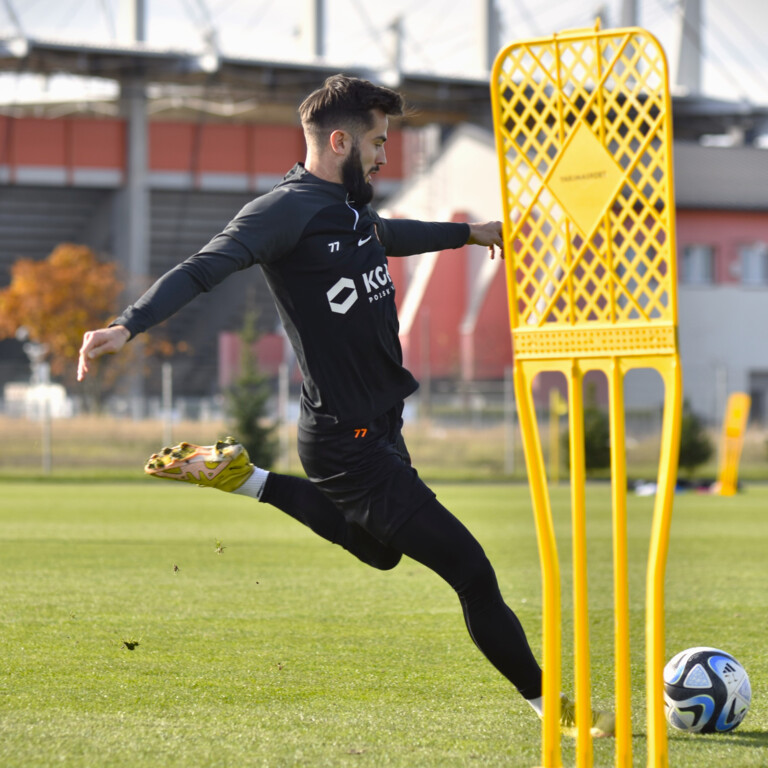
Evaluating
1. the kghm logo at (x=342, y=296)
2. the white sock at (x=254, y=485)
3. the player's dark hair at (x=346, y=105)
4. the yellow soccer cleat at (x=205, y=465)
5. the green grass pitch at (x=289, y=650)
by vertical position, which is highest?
the player's dark hair at (x=346, y=105)

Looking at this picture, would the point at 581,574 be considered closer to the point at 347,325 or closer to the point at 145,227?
the point at 347,325

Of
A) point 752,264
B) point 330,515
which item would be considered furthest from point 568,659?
point 752,264

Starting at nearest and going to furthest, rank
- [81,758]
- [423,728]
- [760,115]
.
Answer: [81,758], [423,728], [760,115]

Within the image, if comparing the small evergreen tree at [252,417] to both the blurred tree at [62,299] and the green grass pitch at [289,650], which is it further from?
the blurred tree at [62,299]

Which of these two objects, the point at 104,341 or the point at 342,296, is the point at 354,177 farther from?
the point at 104,341

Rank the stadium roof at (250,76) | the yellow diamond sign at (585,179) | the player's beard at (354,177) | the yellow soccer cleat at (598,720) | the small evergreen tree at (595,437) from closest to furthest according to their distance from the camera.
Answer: the yellow diamond sign at (585,179), the player's beard at (354,177), the yellow soccer cleat at (598,720), the small evergreen tree at (595,437), the stadium roof at (250,76)

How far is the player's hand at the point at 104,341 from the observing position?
10.4 ft

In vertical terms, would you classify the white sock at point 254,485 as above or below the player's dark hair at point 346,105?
below

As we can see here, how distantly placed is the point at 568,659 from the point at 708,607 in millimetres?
2019

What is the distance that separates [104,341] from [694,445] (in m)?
22.6

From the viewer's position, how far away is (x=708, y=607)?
7.44m

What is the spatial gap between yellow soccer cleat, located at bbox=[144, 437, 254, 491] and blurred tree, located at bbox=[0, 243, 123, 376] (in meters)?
39.9

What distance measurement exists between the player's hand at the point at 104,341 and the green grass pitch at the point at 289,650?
1.33 meters

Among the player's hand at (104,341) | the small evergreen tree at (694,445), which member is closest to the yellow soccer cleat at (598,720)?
the player's hand at (104,341)
